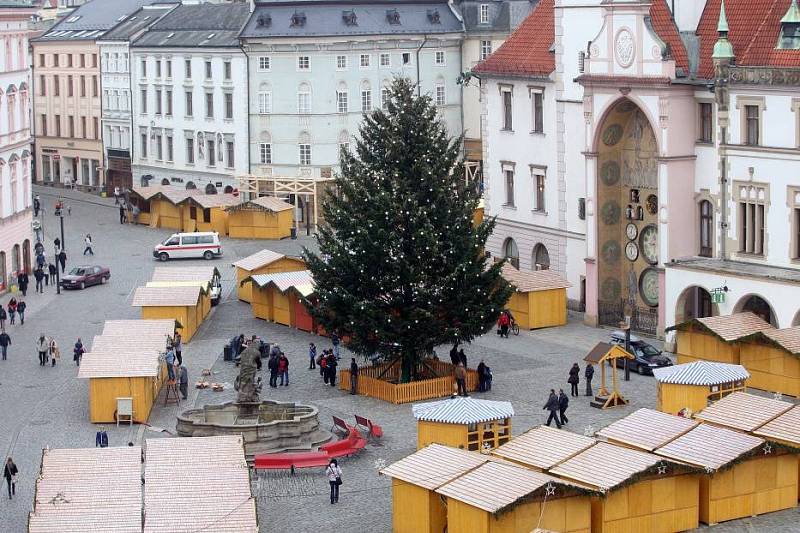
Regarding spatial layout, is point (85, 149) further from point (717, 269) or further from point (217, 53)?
point (717, 269)

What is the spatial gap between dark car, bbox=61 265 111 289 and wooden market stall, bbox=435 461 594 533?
4888 cm

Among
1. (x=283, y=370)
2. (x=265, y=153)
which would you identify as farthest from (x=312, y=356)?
(x=265, y=153)

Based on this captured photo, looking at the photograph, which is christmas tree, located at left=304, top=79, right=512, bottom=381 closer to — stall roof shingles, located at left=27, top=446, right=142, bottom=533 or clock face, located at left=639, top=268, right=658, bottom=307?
clock face, located at left=639, top=268, right=658, bottom=307

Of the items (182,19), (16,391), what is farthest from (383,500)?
(182,19)

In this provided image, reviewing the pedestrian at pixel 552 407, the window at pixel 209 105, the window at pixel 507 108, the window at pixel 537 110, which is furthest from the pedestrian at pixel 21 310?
the window at pixel 209 105

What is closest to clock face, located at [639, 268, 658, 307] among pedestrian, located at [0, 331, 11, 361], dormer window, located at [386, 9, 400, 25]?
pedestrian, located at [0, 331, 11, 361]

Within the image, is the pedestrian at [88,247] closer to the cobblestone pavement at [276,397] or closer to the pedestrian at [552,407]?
the cobblestone pavement at [276,397]

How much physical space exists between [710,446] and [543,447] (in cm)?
461

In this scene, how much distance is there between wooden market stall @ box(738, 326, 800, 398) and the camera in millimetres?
63531

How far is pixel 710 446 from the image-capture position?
49.8 meters

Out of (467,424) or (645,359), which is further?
(645,359)

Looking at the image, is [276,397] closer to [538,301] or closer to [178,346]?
[178,346]

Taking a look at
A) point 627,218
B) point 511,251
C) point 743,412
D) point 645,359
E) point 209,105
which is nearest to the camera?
point 743,412

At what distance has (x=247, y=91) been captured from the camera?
4626 inches
